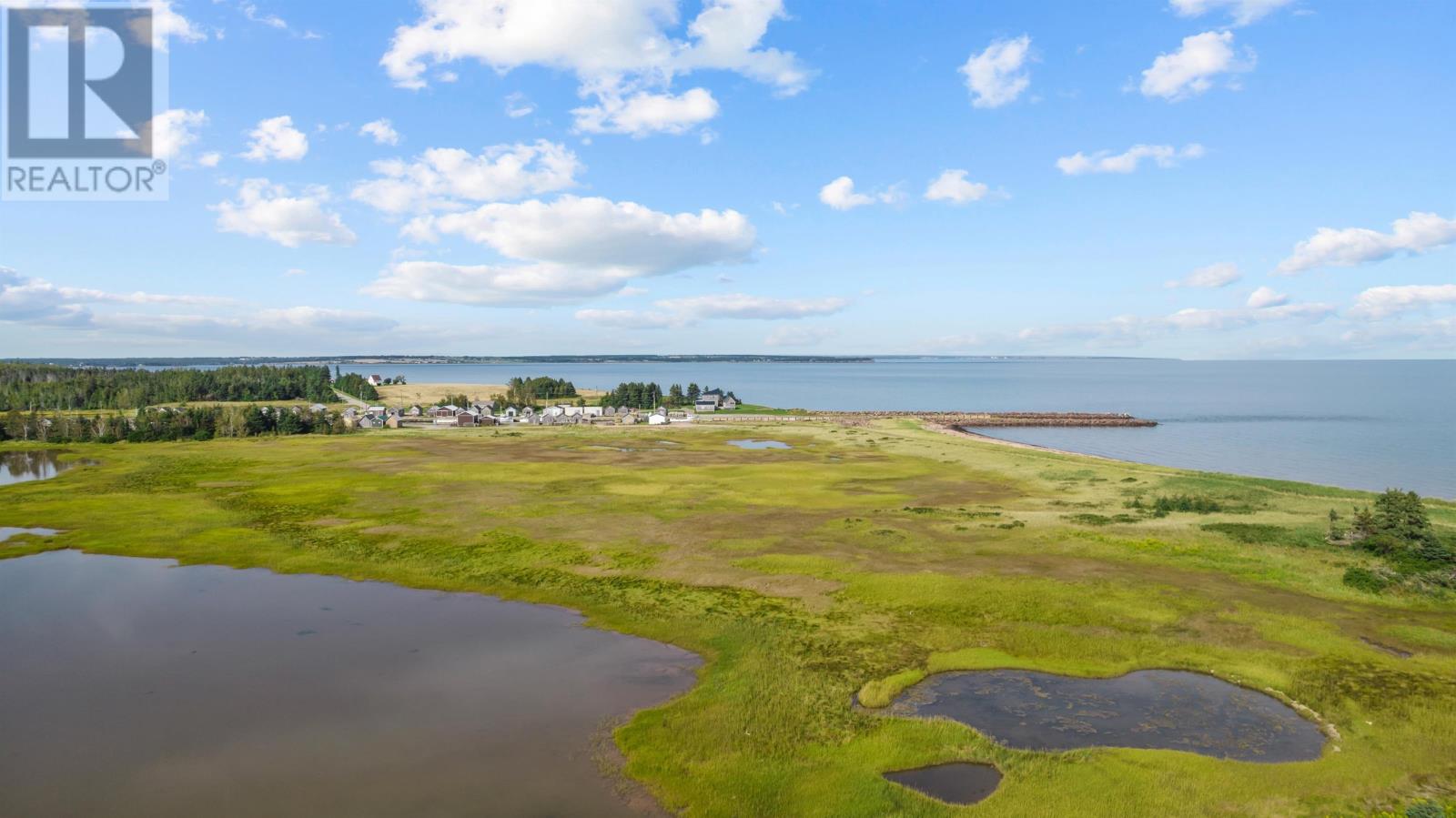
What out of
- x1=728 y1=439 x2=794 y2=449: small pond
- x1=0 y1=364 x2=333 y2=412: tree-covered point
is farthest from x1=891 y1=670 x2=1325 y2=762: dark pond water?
x1=0 y1=364 x2=333 y2=412: tree-covered point

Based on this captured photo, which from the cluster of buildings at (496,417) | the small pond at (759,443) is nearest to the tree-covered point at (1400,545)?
the small pond at (759,443)

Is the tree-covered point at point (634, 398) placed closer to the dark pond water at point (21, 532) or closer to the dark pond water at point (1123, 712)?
the dark pond water at point (21, 532)

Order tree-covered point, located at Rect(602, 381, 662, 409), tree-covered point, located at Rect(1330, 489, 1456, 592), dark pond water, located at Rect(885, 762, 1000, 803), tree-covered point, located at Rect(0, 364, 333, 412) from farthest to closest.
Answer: tree-covered point, located at Rect(602, 381, 662, 409)
tree-covered point, located at Rect(0, 364, 333, 412)
tree-covered point, located at Rect(1330, 489, 1456, 592)
dark pond water, located at Rect(885, 762, 1000, 803)

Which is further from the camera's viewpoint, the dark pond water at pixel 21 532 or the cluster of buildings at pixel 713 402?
the cluster of buildings at pixel 713 402

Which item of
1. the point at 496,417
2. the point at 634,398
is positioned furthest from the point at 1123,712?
the point at 634,398

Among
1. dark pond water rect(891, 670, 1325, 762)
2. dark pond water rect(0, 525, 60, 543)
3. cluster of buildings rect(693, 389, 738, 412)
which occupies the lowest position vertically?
dark pond water rect(0, 525, 60, 543)

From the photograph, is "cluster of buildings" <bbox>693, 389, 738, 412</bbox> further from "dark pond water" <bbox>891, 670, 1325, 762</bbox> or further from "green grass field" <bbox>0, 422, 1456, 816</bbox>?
"dark pond water" <bbox>891, 670, 1325, 762</bbox>
